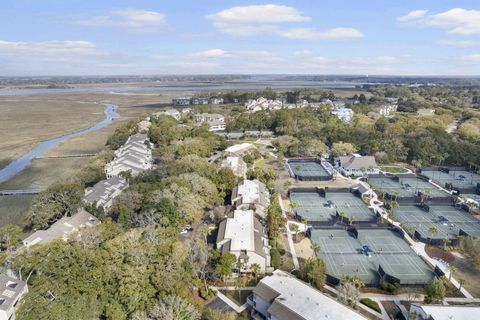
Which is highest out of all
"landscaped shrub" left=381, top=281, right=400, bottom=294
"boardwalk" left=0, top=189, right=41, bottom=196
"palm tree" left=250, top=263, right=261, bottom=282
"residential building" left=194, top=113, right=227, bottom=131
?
"residential building" left=194, top=113, right=227, bottom=131

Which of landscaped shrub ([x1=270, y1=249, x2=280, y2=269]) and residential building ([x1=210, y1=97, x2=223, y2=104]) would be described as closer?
landscaped shrub ([x1=270, y1=249, x2=280, y2=269])

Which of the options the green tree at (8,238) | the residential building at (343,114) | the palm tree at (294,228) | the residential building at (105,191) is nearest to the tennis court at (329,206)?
the palm tree at (294,228)

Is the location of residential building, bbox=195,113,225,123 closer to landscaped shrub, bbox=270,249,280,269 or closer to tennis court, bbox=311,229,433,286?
tennis court, bbox=311,229,433,286

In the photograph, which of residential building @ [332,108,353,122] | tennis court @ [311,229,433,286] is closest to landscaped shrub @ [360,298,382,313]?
tennis court @ [311,229,433,286]

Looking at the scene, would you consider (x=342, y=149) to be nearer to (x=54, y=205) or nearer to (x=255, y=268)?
(x=255, y=268)

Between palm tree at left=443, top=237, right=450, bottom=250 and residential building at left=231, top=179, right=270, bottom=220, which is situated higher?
residential building at left=231, top=179, right=270, bottom=220

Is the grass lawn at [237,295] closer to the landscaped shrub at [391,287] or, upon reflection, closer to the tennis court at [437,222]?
the landscaped shrub at [391,287]

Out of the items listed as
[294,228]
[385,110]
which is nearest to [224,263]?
[294,228]

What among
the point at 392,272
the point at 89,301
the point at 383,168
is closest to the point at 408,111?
the point at 383,168

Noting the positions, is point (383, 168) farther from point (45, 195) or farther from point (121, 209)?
point (45, 195)
